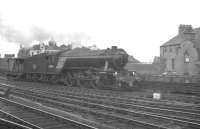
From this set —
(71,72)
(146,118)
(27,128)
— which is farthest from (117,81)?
(27,128)

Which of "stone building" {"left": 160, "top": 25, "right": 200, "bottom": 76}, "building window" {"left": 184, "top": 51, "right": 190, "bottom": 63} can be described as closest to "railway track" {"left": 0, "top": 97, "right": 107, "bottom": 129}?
"stone building" {"left": 160, "top": 25, "right": 200, "bottom": 76}

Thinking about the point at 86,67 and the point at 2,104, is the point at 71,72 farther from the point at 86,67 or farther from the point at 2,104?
the point at 2,104

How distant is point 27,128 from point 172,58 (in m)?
42.1

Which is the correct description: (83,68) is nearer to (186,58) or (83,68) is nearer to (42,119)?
(42,119)

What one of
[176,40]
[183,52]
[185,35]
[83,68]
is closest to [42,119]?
[83,68]

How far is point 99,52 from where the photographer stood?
1989 cm

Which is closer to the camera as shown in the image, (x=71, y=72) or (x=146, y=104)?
(x=146, y=104)

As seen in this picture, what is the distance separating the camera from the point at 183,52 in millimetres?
43438

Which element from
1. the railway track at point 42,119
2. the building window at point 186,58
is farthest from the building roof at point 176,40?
the railway track at point 42,119

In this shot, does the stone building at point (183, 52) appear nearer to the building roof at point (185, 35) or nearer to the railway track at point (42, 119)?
the building roof at point (185, 35)

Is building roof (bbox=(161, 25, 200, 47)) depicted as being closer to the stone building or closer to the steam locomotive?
the stone building

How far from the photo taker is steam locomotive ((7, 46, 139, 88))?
18766 mm

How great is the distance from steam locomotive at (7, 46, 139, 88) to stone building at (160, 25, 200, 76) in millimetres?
24440

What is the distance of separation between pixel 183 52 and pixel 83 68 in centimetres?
2792
